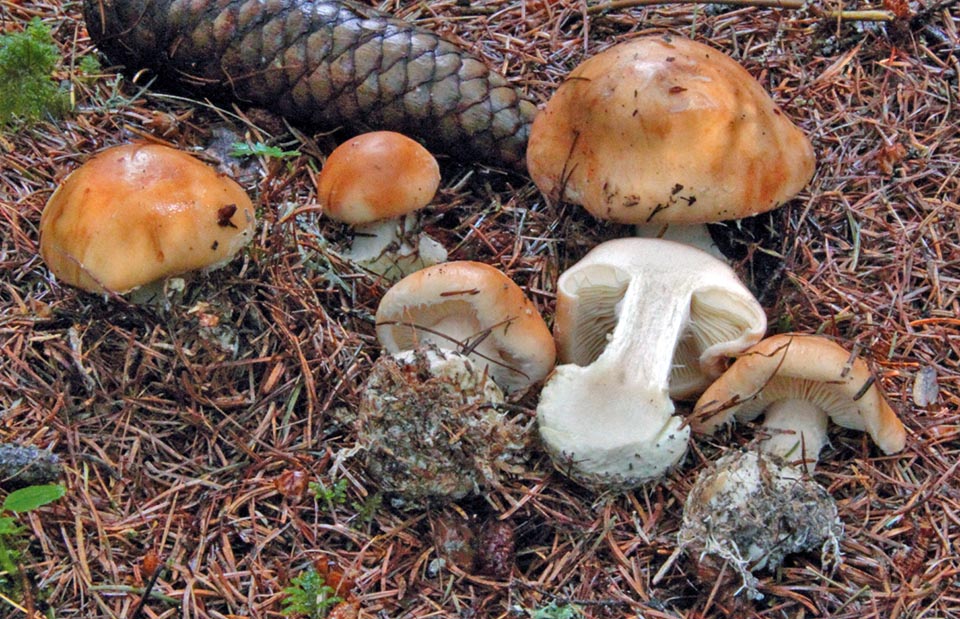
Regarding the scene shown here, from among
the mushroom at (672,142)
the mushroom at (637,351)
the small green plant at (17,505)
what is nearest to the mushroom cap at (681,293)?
the mushroom at (637,351)

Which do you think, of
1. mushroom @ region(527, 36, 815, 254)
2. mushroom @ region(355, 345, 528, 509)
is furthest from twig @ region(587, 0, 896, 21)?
mushroom @ region(355, 345, 528, 509)

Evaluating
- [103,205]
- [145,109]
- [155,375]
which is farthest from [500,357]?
[145,109]

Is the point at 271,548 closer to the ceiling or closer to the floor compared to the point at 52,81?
closer to the floor

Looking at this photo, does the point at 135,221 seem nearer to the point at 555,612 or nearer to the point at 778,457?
the point at 555,612

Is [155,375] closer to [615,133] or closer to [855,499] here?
[615,133]

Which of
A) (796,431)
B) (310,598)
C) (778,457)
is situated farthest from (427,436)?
(796,431)

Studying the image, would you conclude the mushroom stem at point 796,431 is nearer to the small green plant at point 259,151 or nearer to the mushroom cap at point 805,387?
the mushroom cap at point 805,387

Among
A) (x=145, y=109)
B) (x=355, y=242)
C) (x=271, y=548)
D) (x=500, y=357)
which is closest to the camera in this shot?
(x=271, y=548)
